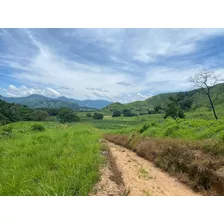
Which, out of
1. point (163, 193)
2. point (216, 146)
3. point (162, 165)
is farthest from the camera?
point (162, 165)

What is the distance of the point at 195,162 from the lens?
23.4ft

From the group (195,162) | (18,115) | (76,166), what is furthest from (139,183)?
(18,115)

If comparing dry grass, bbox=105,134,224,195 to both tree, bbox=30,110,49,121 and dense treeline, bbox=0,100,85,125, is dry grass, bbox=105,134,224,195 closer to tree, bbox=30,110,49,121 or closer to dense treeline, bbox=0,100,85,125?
dense treeline, bbox=0,100,85,125

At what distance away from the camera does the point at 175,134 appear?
42.9ft

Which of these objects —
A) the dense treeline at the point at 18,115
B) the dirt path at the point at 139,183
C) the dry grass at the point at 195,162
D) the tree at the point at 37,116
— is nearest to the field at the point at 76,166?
the dry grass at the point at 195,162

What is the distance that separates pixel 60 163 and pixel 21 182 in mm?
1657

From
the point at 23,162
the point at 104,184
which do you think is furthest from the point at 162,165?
the point at 23,162

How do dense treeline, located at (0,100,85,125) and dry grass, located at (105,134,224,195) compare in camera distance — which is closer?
dry grass, located at (105,134,224,195)

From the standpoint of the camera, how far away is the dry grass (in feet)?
20.3

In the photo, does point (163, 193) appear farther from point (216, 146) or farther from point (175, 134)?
point (175, 134)

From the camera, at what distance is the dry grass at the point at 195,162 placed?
244 inches

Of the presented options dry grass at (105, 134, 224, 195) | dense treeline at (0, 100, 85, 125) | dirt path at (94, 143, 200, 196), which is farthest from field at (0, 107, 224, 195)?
dense treeline at (0, 100, 85, 125)

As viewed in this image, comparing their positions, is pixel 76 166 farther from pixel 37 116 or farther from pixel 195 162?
pixel 37 116

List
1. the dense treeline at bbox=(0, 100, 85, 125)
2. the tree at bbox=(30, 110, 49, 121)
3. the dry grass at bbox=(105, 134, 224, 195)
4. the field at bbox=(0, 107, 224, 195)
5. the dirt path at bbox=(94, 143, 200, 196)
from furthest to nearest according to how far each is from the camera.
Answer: the tree at bbox=(30, 110, 49, 121), the dense treeline at bbox=(0, 100, 85, 125), the dry grass at bbox=(105, 134, 224, 195), the dirt path at bbox=(94, 143, 200, 196), the field at bbox=(0, 107, 224, 195)
